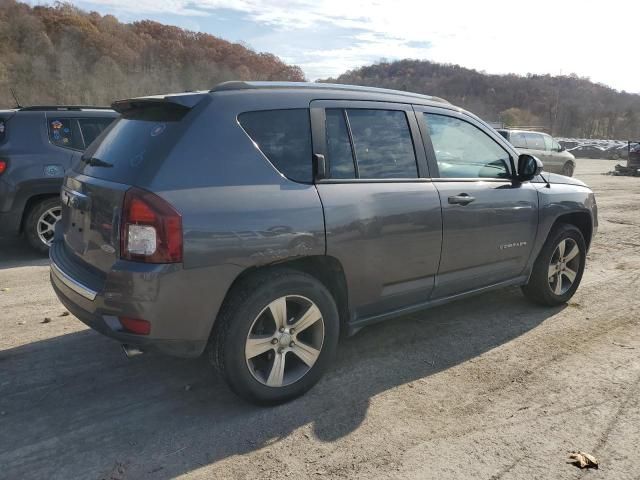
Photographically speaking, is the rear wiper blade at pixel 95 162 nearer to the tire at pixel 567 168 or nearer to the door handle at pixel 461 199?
the door handle at pixel 461 199

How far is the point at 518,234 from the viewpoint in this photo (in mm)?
4383

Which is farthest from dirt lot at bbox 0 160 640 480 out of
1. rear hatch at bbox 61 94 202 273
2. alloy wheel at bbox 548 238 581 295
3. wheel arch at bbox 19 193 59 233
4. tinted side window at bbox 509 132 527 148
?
tinted side window at bbox 509 132 527 148

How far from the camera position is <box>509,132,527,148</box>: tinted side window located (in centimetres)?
1759

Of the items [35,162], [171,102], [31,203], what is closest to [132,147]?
[171,102]

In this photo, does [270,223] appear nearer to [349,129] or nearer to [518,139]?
[349,129]

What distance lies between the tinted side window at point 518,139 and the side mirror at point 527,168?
14136mm

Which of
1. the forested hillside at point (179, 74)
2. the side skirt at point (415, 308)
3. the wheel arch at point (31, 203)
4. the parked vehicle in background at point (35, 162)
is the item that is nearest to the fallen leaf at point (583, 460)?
the side skirt at point (415, 308)

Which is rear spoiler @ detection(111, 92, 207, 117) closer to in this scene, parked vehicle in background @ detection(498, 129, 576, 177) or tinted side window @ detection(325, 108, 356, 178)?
tinted side window @ detection(325, 108, 356, 178)

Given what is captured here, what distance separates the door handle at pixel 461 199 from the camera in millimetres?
3866

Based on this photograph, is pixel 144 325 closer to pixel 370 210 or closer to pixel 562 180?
pixel 370 210

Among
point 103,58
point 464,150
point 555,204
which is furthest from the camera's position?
point 103,58

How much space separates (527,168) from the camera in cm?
439

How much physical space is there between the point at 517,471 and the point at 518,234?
7.22ft

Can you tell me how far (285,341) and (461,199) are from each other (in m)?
1.72
